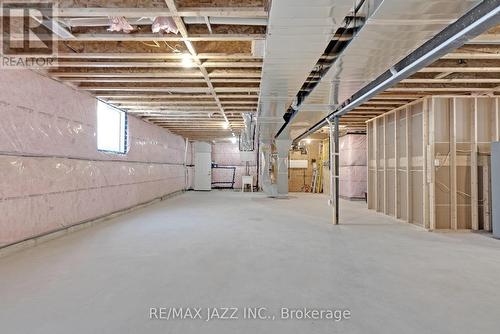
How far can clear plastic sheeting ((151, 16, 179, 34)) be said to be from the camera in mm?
2655

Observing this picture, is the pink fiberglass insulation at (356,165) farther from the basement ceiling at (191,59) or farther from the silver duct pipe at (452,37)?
the silver duct pipe at (452,37)

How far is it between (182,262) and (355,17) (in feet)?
8.84

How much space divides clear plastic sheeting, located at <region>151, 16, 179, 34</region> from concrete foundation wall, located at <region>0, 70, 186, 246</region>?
1.98m

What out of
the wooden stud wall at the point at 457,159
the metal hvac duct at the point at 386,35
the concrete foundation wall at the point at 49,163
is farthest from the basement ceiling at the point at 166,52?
the wooden stud wall at the point at 457,159

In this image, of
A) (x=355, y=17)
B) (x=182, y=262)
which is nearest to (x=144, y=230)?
(x=182, y=262)

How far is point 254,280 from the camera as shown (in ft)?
8.26

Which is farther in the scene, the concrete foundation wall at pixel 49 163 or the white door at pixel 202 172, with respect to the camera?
the white door at pixel 202 172

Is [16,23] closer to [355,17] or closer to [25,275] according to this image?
[25,275]

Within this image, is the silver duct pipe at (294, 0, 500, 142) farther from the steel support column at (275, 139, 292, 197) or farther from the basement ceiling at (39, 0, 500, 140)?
the steel support column at (275, 139, 292, 197)

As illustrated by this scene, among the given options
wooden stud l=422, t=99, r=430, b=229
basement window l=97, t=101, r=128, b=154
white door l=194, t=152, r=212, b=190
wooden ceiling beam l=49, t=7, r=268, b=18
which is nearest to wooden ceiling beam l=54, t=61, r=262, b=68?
wooden ceiling beam l=49, t=7, r=268, b=18

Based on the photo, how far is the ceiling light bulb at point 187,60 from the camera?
130 inches

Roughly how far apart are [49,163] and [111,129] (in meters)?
2.22

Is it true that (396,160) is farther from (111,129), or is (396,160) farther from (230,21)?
(111,129)

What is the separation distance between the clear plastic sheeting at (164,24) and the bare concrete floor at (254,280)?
87.4 inches
